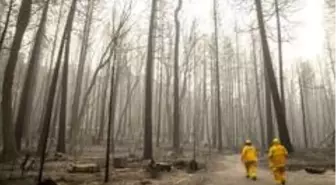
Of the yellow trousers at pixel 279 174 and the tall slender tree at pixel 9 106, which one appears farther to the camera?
the tall slender tree at pixel 9 106

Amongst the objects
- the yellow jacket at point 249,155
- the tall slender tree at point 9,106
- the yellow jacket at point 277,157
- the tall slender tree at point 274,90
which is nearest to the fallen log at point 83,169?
A: the tall slender tree at point 9,106

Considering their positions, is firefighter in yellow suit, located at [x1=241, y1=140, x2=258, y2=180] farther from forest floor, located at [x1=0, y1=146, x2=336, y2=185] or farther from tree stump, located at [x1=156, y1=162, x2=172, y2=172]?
tree stump, located at [x1=156, y1=162, x2=172, y2=172]

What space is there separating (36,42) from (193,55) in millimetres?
18160

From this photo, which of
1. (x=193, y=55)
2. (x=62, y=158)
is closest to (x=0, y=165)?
(x=62, y=158)

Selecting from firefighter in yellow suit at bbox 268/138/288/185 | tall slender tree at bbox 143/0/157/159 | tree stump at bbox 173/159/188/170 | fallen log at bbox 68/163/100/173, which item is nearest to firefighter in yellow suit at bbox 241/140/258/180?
firefighter in yellow suit at bbox 268/138/288/185

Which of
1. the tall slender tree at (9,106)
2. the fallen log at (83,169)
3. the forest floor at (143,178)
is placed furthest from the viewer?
the tall slender tree at (9,106)

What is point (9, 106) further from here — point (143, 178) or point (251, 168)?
point (251, 168)

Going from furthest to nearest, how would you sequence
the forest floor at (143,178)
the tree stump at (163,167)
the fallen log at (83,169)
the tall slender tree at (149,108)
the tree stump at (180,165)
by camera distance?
the tall slender tree at (149,108)
the tree stump at (180,165)
the tree stump at (163,167)
the fallen log at (83,169)
the forest floor at (143,178)

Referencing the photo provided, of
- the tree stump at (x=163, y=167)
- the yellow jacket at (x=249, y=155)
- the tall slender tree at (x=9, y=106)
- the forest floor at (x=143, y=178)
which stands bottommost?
the forest floor at (x=143, y=178)

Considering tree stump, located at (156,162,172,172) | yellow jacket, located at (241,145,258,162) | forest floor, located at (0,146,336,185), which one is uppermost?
yellow jacket, located at (241,145,258,162)

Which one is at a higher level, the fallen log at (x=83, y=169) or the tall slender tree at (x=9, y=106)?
the tall slender tree at (x=9, y=106)

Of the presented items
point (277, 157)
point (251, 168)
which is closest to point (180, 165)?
point (251, 168)

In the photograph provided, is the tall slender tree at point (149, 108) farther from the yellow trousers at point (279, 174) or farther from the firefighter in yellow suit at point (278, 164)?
the yellow trousers at point (279, 174)

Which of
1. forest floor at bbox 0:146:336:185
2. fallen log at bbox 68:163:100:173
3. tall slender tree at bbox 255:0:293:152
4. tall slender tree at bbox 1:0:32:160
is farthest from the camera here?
tall slender tree at bbox 255:0:293:152
